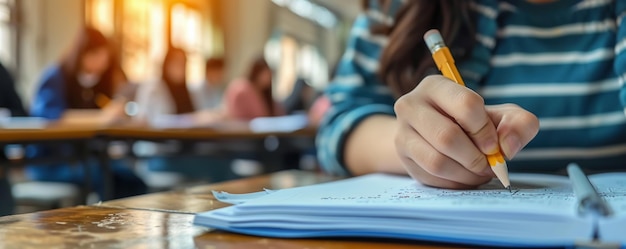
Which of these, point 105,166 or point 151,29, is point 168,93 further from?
point 151,29

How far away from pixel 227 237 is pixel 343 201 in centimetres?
7

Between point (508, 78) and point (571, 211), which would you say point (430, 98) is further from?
point (508, 78)

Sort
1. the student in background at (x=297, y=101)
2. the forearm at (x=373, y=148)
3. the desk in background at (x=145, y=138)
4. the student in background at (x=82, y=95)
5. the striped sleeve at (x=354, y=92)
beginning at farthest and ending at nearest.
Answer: the student in background at (x=297, y=101), the student in background at (x=82, y=95), the desk in background at (x=145, y=138), the striped sleeve at (x=354, y=92), the forearm at (x=373, y=148)

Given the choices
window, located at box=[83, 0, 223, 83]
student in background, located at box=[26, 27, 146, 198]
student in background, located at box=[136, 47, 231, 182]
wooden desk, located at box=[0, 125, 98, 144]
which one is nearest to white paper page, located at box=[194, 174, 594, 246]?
wooden desk, located at box=[0, 125, 98, 144]

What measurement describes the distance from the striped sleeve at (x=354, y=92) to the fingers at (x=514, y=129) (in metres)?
0.34

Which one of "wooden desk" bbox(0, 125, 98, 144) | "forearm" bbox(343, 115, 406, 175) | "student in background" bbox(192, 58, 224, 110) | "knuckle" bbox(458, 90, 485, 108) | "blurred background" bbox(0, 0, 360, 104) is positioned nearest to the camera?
"knuckle" bbox(458, 90, 485, 108)

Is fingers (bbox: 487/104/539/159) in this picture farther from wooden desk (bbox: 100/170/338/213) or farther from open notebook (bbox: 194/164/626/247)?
wooden desk (bbox: 100/170/338/213)

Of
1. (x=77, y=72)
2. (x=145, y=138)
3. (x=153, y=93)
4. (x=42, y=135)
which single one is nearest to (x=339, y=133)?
(x=42, y=135)

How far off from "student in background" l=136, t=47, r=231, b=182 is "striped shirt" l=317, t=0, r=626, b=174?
5.49 feet

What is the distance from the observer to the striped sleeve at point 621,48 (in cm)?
76

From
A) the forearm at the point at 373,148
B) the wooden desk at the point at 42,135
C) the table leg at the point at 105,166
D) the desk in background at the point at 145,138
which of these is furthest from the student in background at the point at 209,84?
the forearm at the point at 373,148

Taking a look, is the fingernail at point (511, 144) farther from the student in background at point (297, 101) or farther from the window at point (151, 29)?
the student in background at point (297, 101)

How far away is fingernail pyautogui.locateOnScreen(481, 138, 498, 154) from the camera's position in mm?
432

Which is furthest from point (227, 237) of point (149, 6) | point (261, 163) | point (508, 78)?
point (149, 6)
